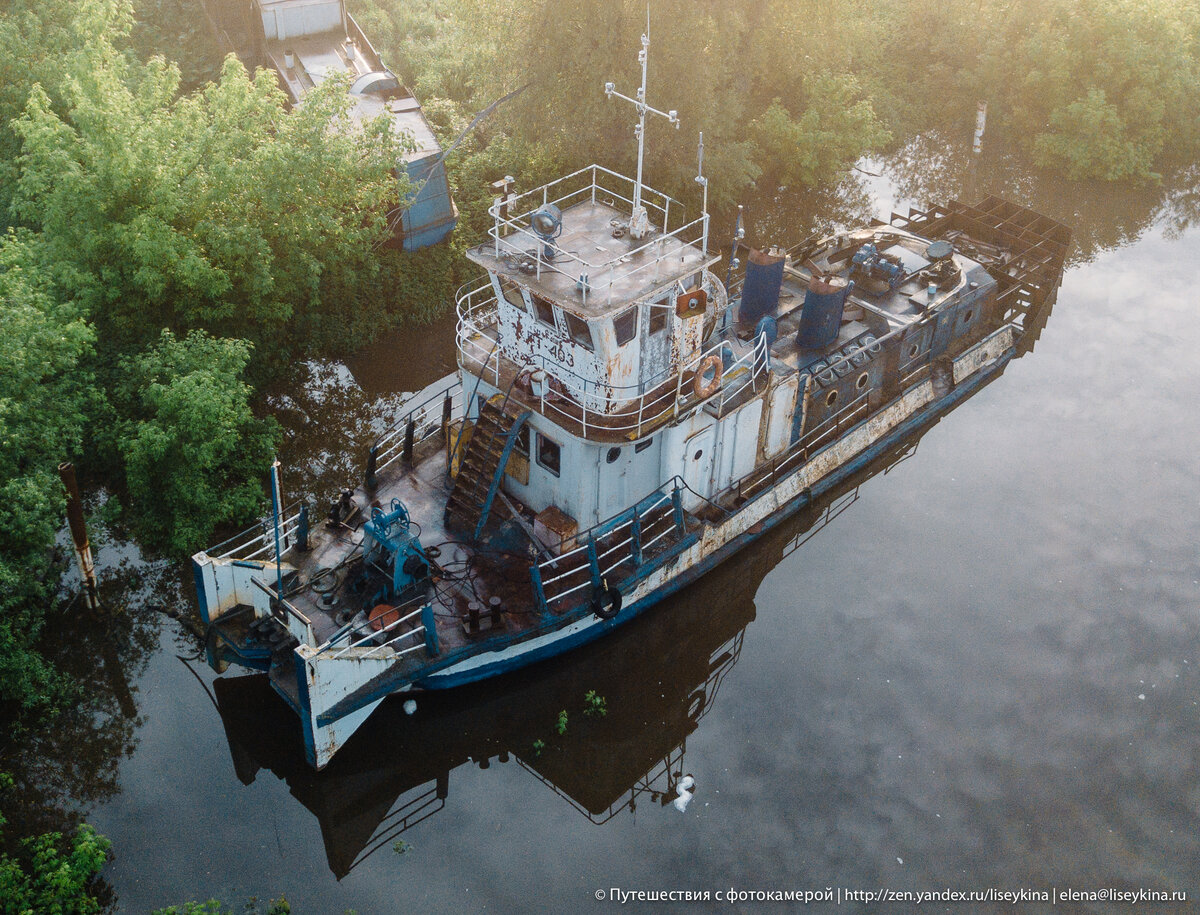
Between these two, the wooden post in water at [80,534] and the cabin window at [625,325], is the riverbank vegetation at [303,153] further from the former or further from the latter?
the cabin window at [625,325]

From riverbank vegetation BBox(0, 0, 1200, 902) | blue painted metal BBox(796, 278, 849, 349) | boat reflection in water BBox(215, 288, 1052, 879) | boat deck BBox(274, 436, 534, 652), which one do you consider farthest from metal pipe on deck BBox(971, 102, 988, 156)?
boat deck BBox(274, 436, 534, 652)

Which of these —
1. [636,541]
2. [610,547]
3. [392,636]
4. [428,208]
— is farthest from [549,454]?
[428,208]

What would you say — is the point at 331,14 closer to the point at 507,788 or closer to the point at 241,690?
the point at 241,690

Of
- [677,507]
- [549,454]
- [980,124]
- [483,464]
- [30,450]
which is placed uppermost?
[30,450]

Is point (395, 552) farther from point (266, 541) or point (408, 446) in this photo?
point (408, 446)

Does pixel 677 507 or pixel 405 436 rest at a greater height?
pixel 405 436

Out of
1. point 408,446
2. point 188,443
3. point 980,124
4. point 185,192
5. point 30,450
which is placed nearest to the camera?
point 30,450
